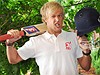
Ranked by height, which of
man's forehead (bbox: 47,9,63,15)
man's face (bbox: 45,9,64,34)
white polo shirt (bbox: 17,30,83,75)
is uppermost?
man's forehead (bbox: 47,9,63,15)

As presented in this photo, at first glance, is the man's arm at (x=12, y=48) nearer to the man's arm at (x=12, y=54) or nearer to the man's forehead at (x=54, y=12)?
the man's arm at (x=12, y=54)

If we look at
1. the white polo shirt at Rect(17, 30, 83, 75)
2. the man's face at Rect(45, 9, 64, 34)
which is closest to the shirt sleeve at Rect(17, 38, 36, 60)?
the white polo shirt at Rect(17, 30, 83, 75)

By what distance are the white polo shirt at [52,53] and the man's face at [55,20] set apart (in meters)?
0.07

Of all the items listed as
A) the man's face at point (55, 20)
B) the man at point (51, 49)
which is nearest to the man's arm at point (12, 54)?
the man at point (51, 49)

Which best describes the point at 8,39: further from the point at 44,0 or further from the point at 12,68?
the point at 44,0

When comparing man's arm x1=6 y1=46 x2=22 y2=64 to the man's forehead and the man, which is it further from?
the man's forehead

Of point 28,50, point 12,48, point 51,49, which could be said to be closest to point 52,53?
point 51,49

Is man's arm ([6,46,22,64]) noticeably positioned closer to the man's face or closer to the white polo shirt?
the white polo shirt

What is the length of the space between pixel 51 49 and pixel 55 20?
19cm

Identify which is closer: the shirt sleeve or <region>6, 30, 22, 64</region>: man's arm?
<region>6, 30, 22, 64</region>: man's arm

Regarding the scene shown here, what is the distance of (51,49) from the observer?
1874mm

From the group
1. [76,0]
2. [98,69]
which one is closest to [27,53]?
[76,0]

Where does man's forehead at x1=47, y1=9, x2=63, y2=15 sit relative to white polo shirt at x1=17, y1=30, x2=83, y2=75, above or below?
above

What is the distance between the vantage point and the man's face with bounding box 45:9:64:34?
1.85 m
